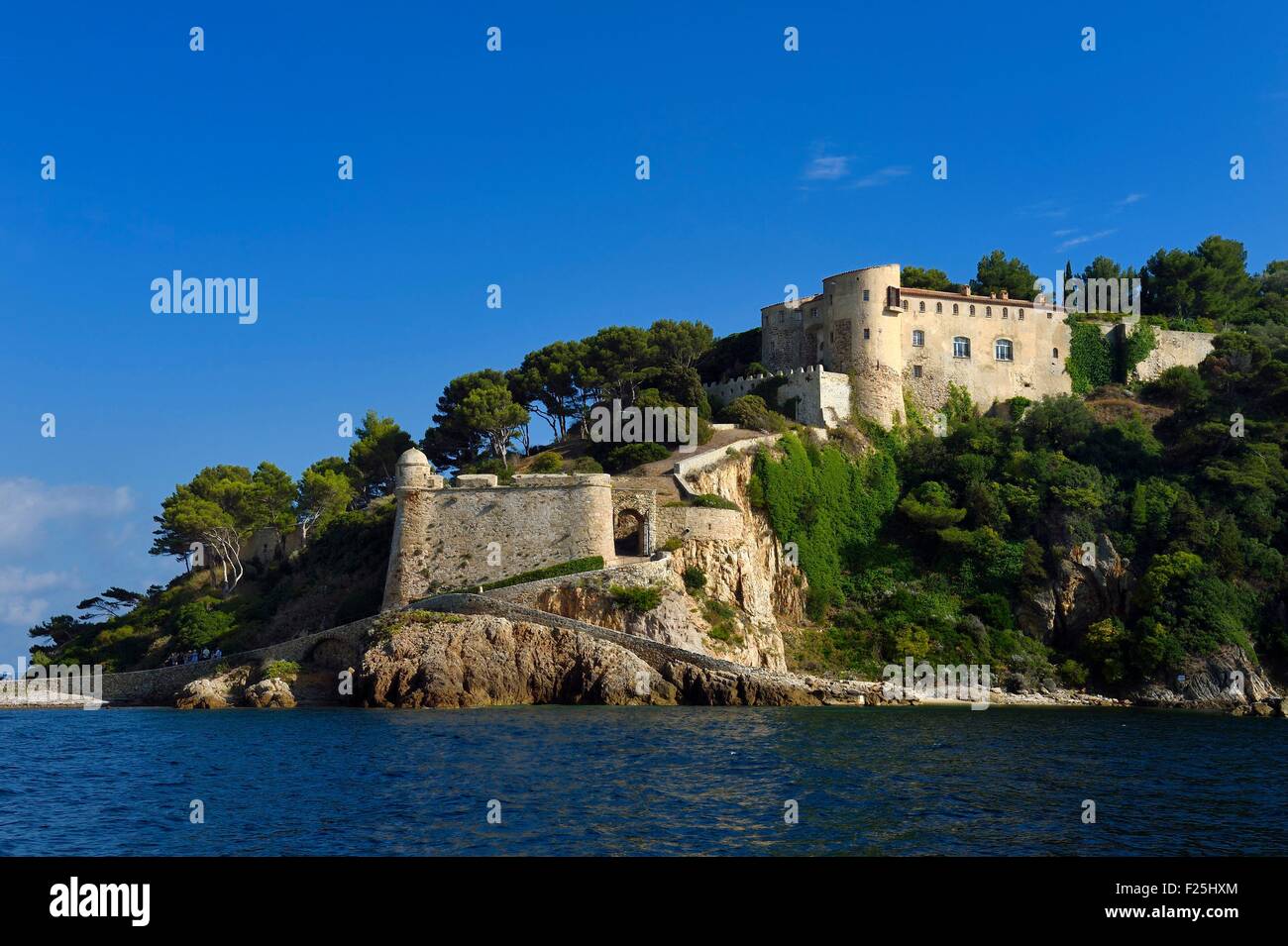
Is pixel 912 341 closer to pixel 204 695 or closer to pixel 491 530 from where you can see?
pixel 491 530

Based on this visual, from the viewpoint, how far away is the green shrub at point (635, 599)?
4484cm

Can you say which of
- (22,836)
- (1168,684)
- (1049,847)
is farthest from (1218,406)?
(22,836)

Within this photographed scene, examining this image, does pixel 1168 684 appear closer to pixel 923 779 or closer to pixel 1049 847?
pixel 923 779

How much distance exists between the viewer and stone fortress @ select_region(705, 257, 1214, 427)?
6109 centimetres

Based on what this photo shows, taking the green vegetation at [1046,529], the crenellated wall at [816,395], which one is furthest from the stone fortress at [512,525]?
the crenellated wall at [816,395]

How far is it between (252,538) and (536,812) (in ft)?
157

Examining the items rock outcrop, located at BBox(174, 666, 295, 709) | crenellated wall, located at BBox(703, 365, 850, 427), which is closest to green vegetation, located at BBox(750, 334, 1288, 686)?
crenellated wall, located at BBox(703, 365, 850, 427)

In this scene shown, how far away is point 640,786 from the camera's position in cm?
2391

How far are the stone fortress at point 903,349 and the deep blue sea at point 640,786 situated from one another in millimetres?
25678

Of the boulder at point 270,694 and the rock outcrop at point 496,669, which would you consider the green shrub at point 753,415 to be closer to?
the rock outcrop at point 496,669

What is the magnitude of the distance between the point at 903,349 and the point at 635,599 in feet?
84.4

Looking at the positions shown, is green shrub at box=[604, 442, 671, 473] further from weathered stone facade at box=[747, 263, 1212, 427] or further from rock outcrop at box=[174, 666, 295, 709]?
rock outcrop at box=[174, 666, 295, 709]

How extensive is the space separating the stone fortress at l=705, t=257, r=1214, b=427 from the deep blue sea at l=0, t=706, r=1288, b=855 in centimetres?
2568
